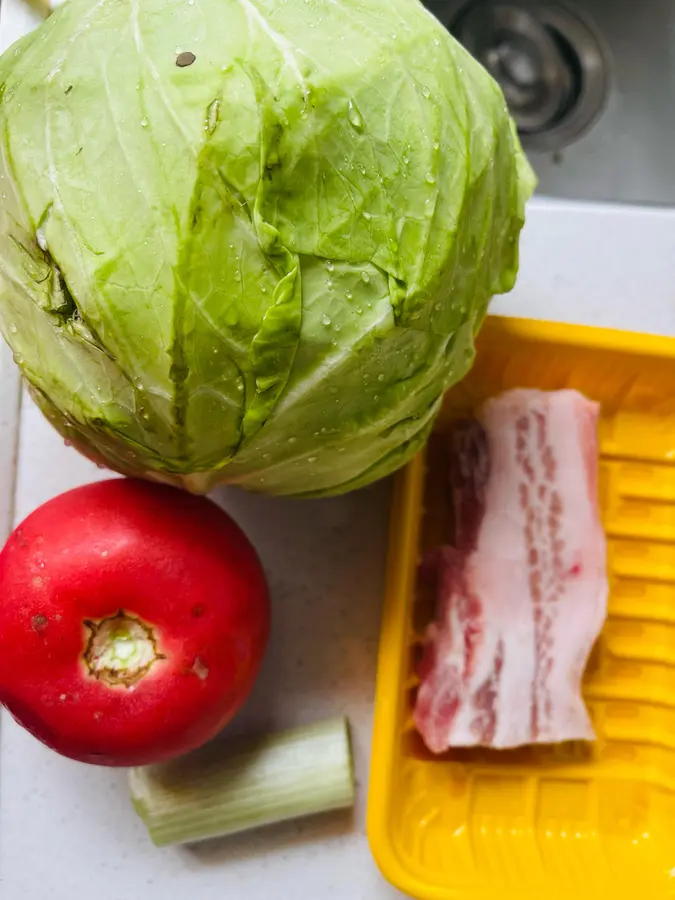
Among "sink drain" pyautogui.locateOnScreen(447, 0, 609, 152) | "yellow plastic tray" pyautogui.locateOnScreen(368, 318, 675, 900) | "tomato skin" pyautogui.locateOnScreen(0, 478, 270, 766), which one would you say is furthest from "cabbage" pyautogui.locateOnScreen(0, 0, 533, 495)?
"sink drain" pyautogui.locateOnScreen(447, 0, 609, 152)

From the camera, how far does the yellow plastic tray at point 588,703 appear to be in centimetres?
82

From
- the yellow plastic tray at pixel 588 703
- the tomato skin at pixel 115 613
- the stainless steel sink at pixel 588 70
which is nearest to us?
the tomato skin at pixel 115 613

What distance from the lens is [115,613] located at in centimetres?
70

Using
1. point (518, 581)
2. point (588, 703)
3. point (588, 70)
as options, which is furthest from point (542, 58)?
point (588, 703)

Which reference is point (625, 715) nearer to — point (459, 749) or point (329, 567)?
point (459, 749)

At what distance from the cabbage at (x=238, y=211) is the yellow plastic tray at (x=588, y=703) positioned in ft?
0.91

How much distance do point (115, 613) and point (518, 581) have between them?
43 cm

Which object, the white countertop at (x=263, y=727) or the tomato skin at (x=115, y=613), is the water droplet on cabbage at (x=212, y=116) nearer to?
the tomato skin at (x=115, y=613)

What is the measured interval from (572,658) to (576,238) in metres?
0.48

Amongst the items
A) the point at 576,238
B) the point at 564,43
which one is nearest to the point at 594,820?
the point at 576,238

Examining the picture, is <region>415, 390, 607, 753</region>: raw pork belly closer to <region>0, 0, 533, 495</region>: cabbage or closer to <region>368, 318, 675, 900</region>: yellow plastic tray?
<region>368, 318, 675, 900</region>: yellow plastic tray

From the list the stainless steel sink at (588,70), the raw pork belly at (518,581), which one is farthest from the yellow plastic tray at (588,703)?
the stainless steel sink at (588,70)

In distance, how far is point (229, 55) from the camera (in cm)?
55

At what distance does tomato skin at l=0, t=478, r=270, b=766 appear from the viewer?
0.69 metres
